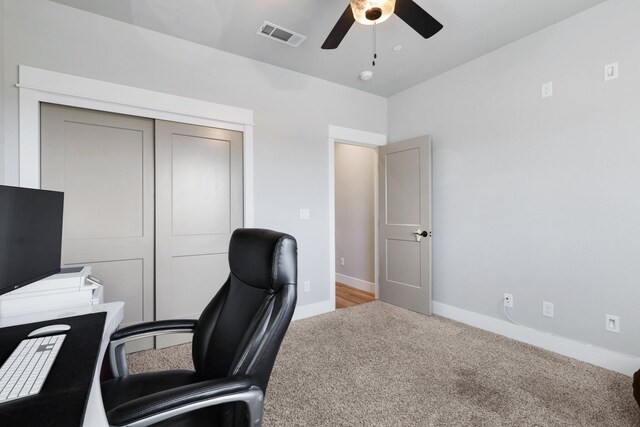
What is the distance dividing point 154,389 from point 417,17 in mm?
2382

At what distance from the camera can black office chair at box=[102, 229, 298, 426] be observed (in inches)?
31.1

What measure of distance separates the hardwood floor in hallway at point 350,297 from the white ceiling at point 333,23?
9.41 feet

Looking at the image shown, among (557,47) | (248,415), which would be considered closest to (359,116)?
(557,47)

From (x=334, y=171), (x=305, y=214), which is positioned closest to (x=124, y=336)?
(x=305, y=214)

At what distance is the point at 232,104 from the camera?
2881 millimetres

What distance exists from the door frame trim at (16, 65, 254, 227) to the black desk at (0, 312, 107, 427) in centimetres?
152

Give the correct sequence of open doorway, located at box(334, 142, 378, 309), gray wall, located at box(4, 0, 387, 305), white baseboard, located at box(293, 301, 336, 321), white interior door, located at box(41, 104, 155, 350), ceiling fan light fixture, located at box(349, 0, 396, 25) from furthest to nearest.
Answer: open doorway, located at box(334, 142, 378, 309)
white baseboard, located at box(293, 301, 336, 321)
white interior door, located at box(41, 104, 155, 350)
gray wall, located at box(4, 0, 387, 305)
ceiling fan light fixture, located at box(349, 0, 396, 25)

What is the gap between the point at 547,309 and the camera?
253 centimetres

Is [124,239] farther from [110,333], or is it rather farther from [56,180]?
[110,333]

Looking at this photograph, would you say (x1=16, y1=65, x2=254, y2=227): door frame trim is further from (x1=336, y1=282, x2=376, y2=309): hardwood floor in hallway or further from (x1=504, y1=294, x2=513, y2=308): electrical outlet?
(x1=504, y1=294, x2=513, y2=308): electrical outlet

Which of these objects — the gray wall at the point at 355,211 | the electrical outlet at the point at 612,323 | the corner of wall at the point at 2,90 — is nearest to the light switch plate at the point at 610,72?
the electrical outlet at the point at 612,323

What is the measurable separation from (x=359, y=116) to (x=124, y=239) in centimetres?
295

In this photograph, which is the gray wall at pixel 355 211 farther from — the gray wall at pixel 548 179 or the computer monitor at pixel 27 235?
the computer monitor at pixel 27 235

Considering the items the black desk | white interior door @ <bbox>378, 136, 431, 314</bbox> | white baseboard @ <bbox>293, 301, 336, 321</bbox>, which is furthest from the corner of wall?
white interior door @ <bbox>378, 136, 431, 314</bbox>
